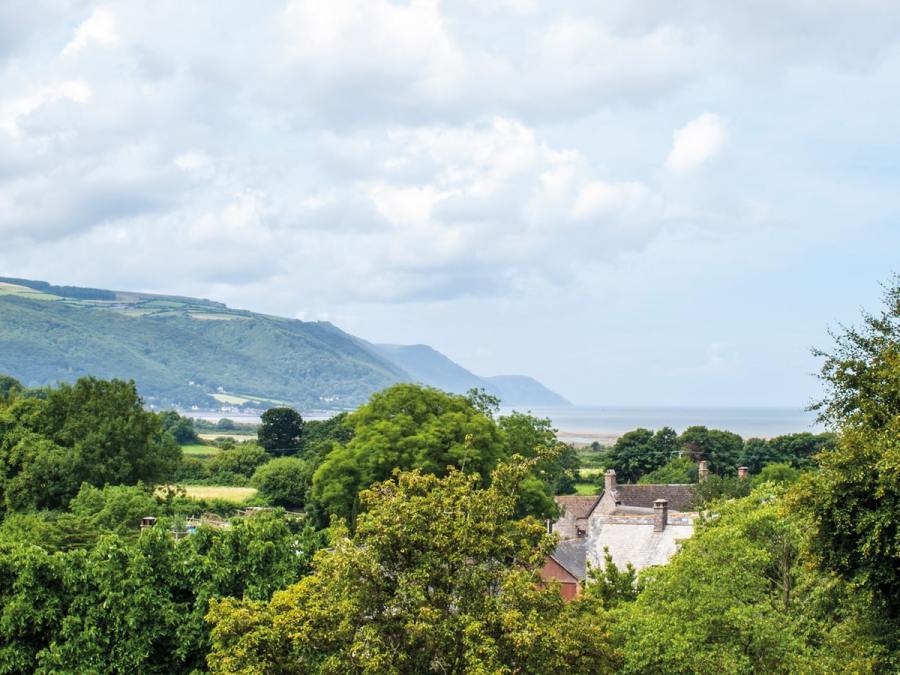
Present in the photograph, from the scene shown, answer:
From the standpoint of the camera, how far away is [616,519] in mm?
54625

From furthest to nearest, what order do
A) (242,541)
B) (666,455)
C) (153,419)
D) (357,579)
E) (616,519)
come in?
(666,455) < (153,419) < (616,519) < (242,541) < (357,579)

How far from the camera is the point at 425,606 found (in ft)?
70.0

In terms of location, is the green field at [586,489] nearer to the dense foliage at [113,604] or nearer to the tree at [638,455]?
the tree at [638,455]

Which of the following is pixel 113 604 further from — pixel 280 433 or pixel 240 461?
pixel 280 433

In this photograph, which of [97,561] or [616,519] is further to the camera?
[616,519]

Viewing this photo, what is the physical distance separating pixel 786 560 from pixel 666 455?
91852 mm

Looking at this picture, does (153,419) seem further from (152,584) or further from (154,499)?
(152,584)

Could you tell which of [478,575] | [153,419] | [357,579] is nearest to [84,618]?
[357,579]

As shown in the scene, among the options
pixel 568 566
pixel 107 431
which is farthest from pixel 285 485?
pixel 568 566

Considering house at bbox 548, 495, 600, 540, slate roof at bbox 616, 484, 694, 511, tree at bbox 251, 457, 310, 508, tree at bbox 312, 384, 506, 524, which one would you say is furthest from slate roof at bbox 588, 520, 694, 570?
tree at bbox 251, 457, 310, 508

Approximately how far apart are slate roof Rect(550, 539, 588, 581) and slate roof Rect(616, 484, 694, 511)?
85.3 ft

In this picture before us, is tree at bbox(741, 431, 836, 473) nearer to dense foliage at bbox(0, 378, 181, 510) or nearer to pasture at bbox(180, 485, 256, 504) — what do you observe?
pasture at bbox(180, 485, 256, 504)

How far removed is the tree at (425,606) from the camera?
69.5ft

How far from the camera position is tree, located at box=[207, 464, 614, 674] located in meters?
21.2
